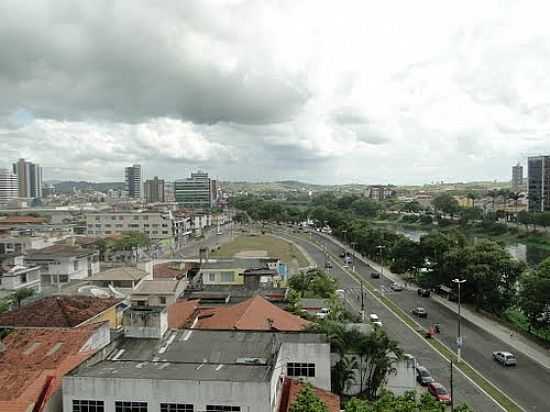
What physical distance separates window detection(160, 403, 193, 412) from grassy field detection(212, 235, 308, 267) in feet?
166

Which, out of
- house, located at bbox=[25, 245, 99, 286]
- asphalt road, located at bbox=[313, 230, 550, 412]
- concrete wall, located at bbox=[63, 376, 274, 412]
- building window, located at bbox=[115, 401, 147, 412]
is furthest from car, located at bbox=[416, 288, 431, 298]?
building window, located at bbox=[115, 401, 147, 412]

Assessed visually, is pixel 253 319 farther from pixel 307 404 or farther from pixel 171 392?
pixel 307 404

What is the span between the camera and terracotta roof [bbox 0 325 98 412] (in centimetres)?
1600

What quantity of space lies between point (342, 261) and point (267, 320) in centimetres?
4808

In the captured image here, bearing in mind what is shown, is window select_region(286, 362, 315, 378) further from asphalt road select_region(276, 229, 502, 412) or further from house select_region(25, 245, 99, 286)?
A: house select_region(25, 245, 99, 286)

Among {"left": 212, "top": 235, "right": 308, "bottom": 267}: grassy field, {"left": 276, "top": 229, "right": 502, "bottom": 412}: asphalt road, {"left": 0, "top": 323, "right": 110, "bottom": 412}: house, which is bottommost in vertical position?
{"left": 276, "top": 229, "right": 502, "bottom": 412}: asphalt road

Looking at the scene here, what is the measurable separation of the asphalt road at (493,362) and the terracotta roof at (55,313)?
21785mm

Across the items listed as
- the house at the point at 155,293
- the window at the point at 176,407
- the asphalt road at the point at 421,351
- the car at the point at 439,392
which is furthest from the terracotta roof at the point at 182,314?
the asphalt road at the point at 421,351

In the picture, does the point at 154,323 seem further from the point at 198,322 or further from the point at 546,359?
the point at 546,359

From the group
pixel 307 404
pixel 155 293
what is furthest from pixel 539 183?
pixel 307 404

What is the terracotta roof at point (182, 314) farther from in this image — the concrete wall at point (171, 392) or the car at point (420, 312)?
the car at point (420, 312)

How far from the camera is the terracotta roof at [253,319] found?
26109 mm

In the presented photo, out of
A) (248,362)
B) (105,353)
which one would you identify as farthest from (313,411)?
(105,353)

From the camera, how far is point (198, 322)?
2880 cm
